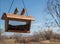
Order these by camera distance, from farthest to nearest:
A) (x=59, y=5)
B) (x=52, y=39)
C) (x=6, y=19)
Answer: (x=52, y=39) < (x=59, y=5) < (x=6, y=19)

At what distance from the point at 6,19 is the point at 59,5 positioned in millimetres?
4680

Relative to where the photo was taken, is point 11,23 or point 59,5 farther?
point 59,5

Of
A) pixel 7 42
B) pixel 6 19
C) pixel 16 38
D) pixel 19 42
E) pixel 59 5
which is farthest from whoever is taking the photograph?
pixel 19 42

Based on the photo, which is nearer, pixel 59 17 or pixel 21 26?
pixel 21 26

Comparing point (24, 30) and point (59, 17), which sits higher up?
point (59, 17)

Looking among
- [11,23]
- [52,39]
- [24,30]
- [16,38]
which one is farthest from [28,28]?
[52,39]

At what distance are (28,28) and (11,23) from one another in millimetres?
309

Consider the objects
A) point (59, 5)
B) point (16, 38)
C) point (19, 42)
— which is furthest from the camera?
point (19, 42)

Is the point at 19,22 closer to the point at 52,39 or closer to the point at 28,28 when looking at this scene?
the point at 28,28

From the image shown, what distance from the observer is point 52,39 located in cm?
1941

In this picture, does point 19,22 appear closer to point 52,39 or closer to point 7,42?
point 7,42

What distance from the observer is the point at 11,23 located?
11.1 feet

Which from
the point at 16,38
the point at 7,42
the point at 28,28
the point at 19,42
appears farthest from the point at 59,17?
the point at 19,42

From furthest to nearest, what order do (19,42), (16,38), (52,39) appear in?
(52,39) → (19,42) → (16,38)
